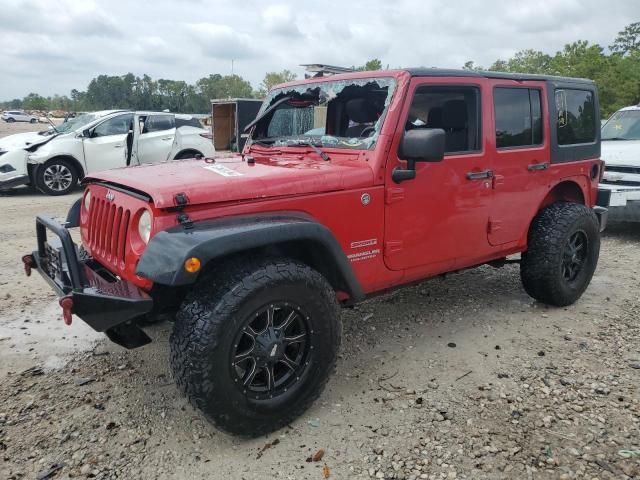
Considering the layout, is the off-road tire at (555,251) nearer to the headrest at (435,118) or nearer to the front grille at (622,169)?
the headrest at (435,118)

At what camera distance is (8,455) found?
101 inches

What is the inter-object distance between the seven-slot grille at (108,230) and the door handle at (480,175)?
7.23 ft

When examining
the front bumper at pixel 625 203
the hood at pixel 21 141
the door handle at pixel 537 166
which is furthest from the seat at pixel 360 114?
the hood at pixel 21 141

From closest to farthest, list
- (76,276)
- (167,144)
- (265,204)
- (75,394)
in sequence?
1. (76,276)
2. (265,204)
3. (75,394)
4. (167,144)

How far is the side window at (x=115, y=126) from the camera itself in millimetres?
10250

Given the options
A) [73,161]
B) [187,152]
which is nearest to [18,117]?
[187,152]

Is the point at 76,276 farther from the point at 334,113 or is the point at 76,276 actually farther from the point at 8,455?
the point at 334,113

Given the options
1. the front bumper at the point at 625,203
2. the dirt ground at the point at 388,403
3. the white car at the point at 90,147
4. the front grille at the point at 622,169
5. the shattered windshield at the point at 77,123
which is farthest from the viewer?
the shattered windshield at the point at 77,123

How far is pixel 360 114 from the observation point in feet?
11.6

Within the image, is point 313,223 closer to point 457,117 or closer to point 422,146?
point 422,146

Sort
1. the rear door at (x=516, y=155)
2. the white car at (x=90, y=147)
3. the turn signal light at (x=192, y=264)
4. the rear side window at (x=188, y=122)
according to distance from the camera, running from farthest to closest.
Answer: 1. the rear side window at (x=188, y=122)
2. the white car at (x=90, y=147)
3. the rear door at (x=516, y=155)
4. the turn signal light at (x=192, y=264)

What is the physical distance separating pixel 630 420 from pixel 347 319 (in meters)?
2.04

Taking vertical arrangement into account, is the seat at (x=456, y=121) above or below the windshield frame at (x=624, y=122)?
below

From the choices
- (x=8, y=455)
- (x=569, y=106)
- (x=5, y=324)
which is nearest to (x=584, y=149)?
(x=569, y=106)
